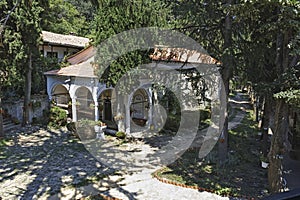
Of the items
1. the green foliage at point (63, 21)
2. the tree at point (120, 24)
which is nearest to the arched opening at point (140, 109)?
the tree at point (120, 24)

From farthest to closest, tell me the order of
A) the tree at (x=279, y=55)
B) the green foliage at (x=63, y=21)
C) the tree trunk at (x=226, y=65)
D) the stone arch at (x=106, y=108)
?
the green foliage at (x=63, y=21) → the stone arch at (x=106, y=108) → the tree trunk at (x=226, y=65) → the tree at (x=279, y=55)

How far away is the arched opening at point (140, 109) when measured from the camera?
1772cm

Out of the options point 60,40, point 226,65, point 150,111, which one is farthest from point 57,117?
point 226,65

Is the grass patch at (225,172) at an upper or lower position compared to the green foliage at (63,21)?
lower

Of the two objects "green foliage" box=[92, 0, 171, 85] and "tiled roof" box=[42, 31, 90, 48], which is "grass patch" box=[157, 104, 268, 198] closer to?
"green foliage" box=[92, 0, 171, 85]

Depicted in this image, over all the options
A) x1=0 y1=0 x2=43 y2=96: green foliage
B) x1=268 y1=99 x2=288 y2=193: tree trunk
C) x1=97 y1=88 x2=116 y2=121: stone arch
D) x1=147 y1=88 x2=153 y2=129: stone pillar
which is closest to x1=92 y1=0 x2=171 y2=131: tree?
x1=147 y1=88 x2=153 y2=129: stone pillar

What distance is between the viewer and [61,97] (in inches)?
790

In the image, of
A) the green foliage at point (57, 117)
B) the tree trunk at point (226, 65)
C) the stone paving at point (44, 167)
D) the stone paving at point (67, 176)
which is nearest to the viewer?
the stone paving at point (67, 176)

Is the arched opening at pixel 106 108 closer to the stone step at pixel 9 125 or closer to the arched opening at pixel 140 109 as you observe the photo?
the arched opening at pixel 140 109

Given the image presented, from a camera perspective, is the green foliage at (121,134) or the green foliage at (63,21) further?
the green foliage at (63,21)

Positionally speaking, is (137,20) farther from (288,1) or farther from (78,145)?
(288,1)

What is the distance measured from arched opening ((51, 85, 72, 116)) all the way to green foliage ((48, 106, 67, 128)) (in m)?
0.69

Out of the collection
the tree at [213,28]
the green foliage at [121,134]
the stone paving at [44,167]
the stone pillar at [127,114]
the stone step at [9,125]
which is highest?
the tree at [213,28]

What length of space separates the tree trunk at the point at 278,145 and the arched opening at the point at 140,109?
1040 cm
